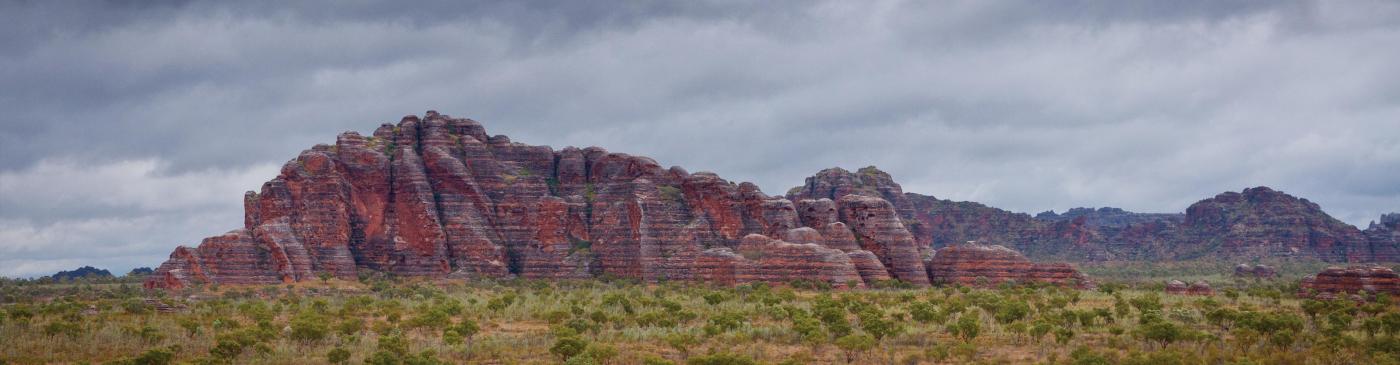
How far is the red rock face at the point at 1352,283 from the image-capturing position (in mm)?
76500

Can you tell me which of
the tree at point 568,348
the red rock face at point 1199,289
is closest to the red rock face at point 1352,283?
the red rock face at point 1199,289

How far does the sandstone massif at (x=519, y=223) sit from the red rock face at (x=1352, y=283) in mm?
19536

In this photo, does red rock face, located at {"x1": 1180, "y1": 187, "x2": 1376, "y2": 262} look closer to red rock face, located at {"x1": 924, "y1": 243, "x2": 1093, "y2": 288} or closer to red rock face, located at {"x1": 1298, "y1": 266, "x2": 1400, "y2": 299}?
red rock face, located at {"x1": 924, "y1": 243, "x2": 1093, "y2": 288}

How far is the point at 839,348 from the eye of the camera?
1754 inches

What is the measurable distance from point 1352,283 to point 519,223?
77104 mm

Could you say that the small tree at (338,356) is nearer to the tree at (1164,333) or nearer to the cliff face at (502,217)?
the tree at (1164,333)

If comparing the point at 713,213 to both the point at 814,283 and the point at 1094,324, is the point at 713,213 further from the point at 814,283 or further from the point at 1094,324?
the point at 1094,324

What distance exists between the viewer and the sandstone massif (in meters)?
94.2

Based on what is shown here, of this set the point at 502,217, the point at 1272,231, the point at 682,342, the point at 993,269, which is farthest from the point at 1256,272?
the point at 682,342

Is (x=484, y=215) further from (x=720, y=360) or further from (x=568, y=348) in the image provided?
(x=720, y=360)

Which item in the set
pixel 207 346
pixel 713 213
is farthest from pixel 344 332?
pixel 713 213

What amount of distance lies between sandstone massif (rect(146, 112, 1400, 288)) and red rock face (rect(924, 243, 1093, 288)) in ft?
0.71

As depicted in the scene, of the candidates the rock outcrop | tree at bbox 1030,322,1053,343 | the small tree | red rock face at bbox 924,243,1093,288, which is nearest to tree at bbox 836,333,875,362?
tree at bbox 1030,322,1053,343

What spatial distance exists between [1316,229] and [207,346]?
174 m
